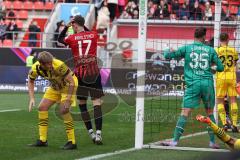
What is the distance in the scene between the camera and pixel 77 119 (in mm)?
13570

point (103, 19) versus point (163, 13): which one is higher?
point (103, 19)

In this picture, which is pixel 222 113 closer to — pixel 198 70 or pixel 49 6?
pixel 198 70

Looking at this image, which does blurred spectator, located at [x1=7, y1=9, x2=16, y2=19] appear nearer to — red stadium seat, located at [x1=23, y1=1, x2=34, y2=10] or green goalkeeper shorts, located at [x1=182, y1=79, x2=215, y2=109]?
red stadium seat, located at [x1=23, y1=1, x2=34, y2=10]

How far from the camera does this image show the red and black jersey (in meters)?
10.9

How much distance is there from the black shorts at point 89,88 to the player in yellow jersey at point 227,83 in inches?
118

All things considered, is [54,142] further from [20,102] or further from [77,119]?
[20,102]

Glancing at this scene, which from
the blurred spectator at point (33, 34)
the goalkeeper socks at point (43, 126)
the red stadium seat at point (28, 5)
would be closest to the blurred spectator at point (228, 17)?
the goalkeeper socks at point (43, 126)

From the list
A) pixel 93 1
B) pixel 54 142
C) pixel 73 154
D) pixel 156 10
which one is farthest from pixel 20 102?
pixel 93 1

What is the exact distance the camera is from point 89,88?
35.8 feet

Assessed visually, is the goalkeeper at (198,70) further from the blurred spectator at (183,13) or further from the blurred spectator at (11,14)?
the blurred spectator at (11,14)

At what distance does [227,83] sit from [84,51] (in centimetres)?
378

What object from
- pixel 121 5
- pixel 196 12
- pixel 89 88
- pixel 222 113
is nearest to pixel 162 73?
pixel 196 12

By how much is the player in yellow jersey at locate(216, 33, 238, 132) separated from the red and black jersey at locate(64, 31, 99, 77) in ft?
9.75

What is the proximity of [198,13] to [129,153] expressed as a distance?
24.1 ft
